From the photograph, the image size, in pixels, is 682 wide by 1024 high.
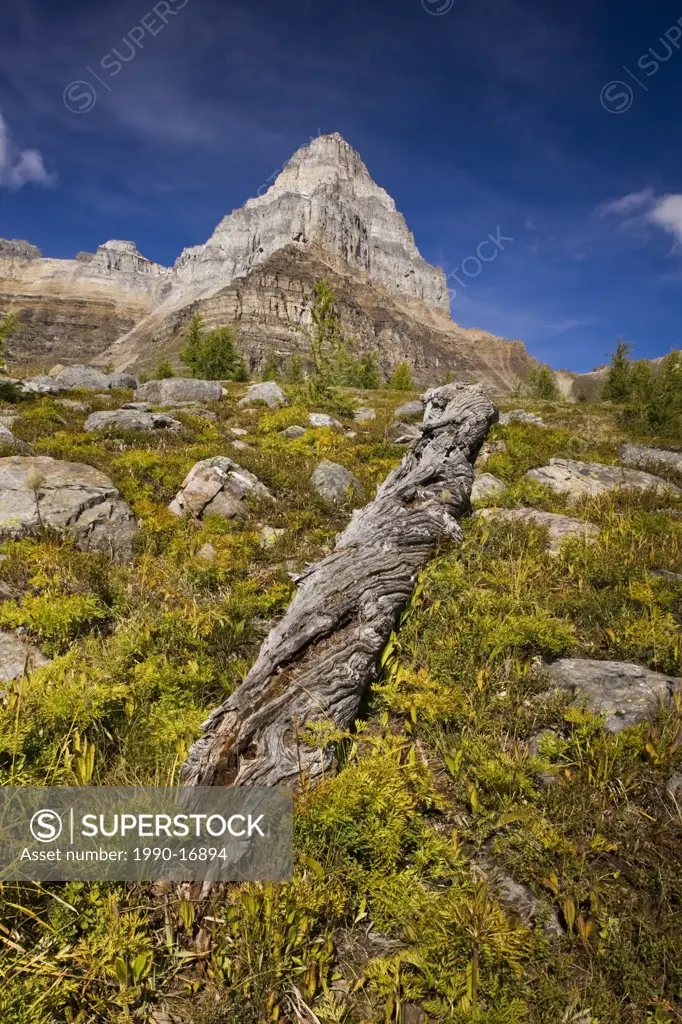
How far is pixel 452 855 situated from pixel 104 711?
8.84 ft

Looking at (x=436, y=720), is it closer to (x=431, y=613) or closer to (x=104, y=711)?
(x=431, y=613)

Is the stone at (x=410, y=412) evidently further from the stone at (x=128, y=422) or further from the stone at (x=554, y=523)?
the stone at (x=554, y=523)

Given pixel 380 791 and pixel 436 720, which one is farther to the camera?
pixel 436 720

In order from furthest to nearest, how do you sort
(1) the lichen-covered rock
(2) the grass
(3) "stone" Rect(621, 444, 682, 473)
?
(1) the lichen-covered rock < (3) "stone" Rect(621, 444, 682, 473) < (2) the grass

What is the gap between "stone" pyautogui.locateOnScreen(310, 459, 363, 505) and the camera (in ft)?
31.1

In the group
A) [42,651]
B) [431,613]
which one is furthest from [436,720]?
[42,651]

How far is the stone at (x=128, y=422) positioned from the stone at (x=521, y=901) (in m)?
13.1

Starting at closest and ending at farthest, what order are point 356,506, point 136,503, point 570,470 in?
point 136,503, point 356,506, point 570,470

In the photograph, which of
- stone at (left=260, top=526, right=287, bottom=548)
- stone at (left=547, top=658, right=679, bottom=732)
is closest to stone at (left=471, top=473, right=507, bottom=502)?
stone at (left=260, top=526, right=287, bottom=548)

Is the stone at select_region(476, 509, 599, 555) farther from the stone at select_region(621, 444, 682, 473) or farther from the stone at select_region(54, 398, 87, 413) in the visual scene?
the stone at select_region(54, 398, 87, 413)

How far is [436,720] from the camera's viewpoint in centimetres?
371

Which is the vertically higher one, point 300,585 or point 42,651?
point 300,585

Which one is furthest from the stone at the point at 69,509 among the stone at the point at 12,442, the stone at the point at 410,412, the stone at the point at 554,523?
the stone at the point at 410,412

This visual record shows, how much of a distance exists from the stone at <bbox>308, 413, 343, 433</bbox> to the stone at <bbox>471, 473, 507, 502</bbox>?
6.77 m
